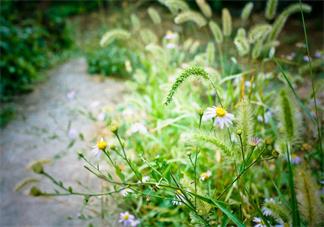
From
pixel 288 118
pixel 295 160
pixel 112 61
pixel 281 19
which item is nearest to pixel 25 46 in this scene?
pixel 112 61

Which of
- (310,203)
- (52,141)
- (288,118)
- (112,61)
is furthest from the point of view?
(112,61)

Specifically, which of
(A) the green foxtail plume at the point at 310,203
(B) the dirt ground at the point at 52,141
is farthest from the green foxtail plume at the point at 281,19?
(B) the dirt ground at the point at 52,141

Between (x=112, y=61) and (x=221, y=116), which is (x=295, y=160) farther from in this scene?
(x=112, y=61)

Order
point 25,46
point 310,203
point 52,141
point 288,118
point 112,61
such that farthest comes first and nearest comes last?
point 25,46 → point 112,61 → point 52,141 → point 288,118 → point 310,203

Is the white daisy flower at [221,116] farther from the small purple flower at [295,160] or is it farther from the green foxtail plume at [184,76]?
the small purple flower at [295,160]

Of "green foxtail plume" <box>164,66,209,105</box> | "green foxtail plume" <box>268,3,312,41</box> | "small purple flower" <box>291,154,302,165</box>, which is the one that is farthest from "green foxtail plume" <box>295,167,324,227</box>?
"green foxtail plume" <box>268,3,312,41</box>

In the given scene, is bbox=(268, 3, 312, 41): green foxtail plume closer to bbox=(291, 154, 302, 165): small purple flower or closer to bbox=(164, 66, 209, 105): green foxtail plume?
bbox=(291, 154, 302, 165): small purple flower

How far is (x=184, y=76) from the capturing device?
3.85 feet

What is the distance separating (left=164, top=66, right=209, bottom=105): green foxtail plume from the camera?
3.77ft

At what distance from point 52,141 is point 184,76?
73.6 inches

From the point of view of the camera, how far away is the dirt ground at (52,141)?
202cm

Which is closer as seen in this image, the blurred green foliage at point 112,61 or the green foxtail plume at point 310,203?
the green foxtail plume at point 310,203

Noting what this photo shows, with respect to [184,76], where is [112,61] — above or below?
below

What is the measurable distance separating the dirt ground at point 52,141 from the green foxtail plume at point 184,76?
91cm
